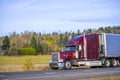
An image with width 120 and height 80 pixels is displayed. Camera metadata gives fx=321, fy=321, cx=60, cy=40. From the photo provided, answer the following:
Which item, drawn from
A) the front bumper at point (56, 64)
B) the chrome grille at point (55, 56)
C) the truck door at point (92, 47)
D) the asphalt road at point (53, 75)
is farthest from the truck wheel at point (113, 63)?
the asphalt road at point (53, 75)

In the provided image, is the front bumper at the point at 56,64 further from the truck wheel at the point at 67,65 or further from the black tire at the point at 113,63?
the black tire at the point at 113,63

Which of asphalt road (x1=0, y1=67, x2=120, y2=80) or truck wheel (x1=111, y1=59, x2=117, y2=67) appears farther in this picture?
truck wheel (x1=111, y1=59, x2=117, y2=67)

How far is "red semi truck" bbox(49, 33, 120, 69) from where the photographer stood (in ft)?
112

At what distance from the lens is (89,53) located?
36.0 metres

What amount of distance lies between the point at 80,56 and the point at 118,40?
687cm

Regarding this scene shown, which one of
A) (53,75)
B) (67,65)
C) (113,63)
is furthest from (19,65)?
(53,75)

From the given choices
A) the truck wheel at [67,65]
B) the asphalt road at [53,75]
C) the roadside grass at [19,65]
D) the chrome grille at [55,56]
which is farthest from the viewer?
the roadside grass at [19,65]

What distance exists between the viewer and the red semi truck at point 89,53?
3428cm

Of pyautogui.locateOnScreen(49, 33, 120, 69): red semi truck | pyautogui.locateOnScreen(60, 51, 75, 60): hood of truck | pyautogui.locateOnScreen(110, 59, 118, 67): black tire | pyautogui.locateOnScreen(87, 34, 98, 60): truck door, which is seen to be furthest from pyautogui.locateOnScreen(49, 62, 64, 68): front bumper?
pyautogui.locateOnScreen(110, 59, 118, 67): black tire

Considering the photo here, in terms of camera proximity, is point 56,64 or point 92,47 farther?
point 92,47

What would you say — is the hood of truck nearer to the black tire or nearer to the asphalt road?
the black tire

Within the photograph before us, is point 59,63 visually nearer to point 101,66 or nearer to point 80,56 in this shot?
point 80,56

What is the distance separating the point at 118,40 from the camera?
39.6 m

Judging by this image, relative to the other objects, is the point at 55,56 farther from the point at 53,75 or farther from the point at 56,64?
the point at 53,75
